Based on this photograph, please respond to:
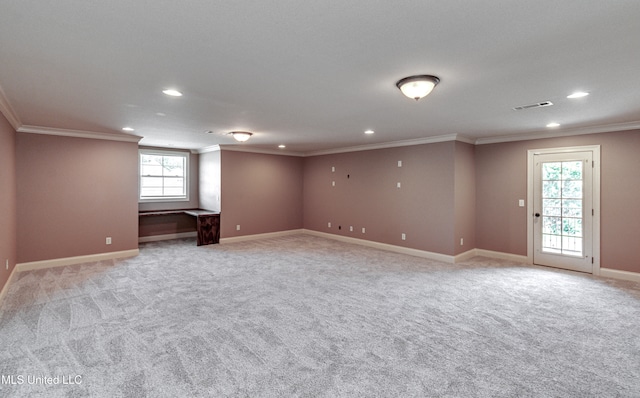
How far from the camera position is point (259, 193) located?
27.3 ft

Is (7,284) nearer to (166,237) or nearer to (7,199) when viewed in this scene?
(7,199)

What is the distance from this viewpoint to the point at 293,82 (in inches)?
117

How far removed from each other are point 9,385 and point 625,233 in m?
7.39

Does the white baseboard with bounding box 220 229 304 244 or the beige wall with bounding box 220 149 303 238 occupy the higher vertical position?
the beige wall with bounding box 220 149 303 238

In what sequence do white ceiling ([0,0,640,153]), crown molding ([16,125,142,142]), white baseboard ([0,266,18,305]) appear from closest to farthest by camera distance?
white ceiling ([0,0,640,153]) < white baseboard ([0,266,18,305]) < crown molding ([16,125,142,142])

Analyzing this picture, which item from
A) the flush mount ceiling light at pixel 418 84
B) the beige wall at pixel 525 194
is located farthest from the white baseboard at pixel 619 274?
the flush mount ceiling light at pixel 418 84

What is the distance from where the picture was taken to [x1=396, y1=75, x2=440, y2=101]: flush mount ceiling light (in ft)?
9.03

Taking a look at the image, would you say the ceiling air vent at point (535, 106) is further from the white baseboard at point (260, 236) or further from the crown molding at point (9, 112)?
the white baseboard at point (260, 236)

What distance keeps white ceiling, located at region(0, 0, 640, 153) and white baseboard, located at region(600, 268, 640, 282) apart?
2.31 metres

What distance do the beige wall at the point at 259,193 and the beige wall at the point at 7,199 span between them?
365cm

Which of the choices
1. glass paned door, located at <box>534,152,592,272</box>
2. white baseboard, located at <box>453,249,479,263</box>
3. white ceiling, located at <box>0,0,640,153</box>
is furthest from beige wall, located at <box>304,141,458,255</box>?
white ceiling, located at <box>0,0,640,153</box>

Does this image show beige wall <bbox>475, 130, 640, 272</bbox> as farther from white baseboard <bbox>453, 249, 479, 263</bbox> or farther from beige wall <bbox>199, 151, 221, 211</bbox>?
beige wall <bbox>199, 151, 221, 211</bbox>

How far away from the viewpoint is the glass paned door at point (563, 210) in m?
5.19

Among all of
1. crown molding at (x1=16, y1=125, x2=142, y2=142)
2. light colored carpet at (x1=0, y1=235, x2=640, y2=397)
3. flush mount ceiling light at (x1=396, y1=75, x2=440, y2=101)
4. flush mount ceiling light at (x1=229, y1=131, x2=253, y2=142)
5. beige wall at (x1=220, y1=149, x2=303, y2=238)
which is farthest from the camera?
beige wall at (x1=220, y1=149, x2=303, y2=238)
